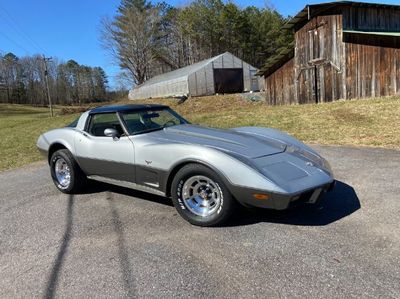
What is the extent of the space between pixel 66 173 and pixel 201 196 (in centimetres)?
265

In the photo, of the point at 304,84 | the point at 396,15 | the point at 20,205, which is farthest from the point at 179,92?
the point at 20,205

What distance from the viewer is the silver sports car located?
3.66 meters

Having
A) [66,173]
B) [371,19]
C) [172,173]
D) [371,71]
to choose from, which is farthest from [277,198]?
[371,19]

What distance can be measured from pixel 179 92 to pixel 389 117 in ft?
90.1

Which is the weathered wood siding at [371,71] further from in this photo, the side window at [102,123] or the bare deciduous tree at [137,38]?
the bare deciduous tree at [137,38]

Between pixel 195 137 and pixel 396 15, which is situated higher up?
pixel 396 15

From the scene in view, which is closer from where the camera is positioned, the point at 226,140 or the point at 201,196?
the point at 201,196

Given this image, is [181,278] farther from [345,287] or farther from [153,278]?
[345,287]

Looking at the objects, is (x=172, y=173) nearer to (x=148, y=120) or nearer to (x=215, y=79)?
(x=148, y=120)

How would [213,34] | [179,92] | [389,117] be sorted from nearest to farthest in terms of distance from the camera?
[389,117] → [179,92] → [213,34]

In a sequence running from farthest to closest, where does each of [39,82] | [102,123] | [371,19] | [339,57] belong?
[39,82], [371,19], [339,57], [102,123]

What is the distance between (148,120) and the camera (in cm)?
509

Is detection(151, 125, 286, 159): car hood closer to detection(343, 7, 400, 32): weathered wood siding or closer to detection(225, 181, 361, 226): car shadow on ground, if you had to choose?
detection(225, 181, 361, 226): car shadow on ground

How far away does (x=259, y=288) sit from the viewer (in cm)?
276
